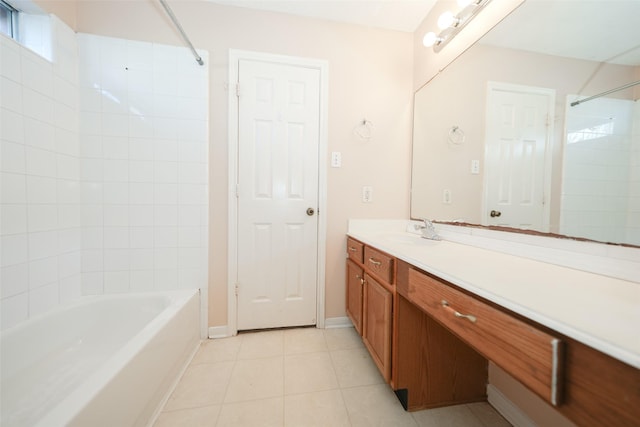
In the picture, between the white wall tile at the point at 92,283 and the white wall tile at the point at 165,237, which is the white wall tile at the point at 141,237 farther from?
the white wall tile at the point at 92,283

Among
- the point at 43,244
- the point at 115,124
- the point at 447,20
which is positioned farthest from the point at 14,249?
the point at 447,20

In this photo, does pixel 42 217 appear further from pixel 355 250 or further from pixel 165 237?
pixel 355 250

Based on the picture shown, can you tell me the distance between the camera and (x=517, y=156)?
106cm

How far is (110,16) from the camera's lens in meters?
1.49

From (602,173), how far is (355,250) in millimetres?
1183

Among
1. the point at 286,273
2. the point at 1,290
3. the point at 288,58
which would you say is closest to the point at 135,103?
the point at 288,58

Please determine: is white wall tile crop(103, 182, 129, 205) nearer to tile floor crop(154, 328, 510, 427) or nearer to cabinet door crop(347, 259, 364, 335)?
tile floor crop(154, 328, 510, 427)

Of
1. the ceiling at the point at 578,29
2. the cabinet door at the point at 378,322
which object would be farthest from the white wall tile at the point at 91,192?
the ceiling at the point at 578,29

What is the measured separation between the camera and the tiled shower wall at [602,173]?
0.70 m

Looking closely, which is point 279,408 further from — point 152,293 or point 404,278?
point 152,293

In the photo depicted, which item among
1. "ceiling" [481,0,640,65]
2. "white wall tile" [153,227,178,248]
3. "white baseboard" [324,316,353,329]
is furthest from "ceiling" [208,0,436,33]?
"white baseboard" [324,316,353,329]

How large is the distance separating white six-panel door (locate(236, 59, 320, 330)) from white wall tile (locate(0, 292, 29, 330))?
1079mm

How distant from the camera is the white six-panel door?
165cm

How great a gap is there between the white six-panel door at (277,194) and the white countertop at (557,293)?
36.9 inches
